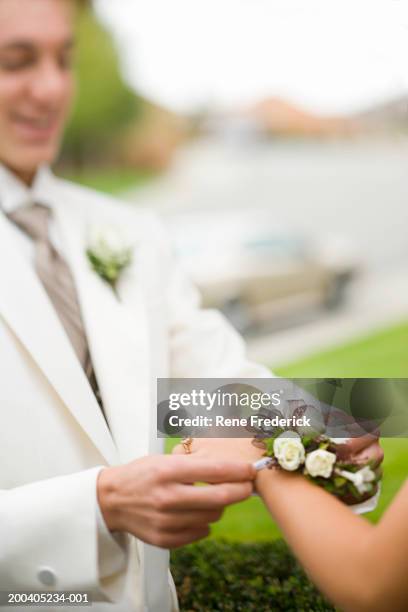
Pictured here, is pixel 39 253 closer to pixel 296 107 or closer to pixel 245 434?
pixel 245 434

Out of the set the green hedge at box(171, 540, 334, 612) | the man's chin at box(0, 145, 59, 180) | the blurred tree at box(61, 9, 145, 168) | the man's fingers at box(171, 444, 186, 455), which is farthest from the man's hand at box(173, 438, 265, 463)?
the blurred tree at box(61, 9, 145, 168)

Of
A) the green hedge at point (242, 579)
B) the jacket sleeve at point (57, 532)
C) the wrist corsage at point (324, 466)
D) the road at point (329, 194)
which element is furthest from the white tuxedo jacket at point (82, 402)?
the road at point (329, 194)

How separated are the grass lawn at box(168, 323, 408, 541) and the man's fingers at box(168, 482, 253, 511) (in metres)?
0.26

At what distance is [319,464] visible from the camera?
111 centimetres

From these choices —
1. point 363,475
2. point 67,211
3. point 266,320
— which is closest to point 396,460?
point 363,475

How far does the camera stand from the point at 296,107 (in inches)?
70.5

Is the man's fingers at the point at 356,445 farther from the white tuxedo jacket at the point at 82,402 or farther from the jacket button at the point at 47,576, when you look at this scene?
the jacket button at the point at 47,576

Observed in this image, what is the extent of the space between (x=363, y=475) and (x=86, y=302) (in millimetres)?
655

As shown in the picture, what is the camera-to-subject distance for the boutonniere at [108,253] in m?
1.42

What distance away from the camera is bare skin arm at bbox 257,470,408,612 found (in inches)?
37.5

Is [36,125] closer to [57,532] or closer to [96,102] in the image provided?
[96,102]

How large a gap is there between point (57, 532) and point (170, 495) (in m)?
0.24

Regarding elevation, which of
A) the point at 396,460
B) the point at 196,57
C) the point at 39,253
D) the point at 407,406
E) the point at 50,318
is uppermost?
the point at 196,57

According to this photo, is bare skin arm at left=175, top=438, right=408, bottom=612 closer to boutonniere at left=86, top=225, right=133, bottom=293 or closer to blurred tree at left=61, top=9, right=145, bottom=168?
boutonniere at left=86, top=225, right=133, bottom=293
